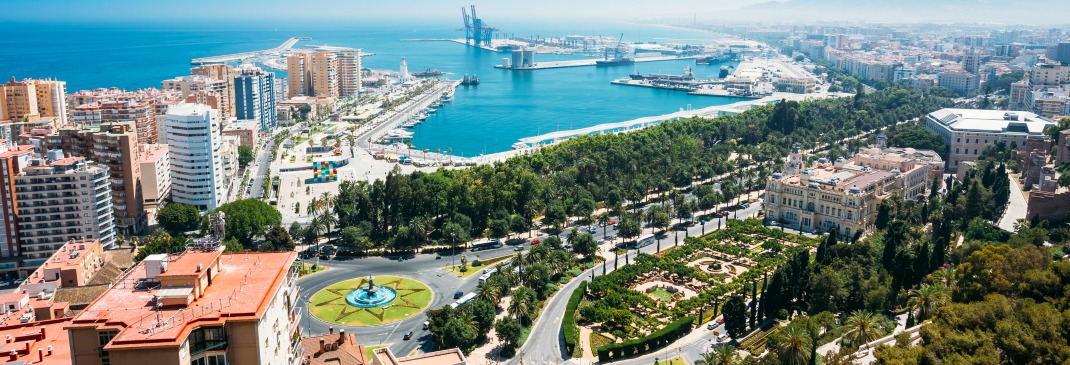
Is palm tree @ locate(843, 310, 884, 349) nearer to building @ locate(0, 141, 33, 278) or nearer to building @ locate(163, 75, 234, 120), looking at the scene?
building @ locate(0, 141, 33, 278)

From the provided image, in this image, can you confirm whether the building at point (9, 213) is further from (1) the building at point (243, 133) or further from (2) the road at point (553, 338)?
(1) the building at point (243, 133)

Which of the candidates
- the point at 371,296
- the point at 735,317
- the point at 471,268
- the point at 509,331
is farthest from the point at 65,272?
the point at 735,317

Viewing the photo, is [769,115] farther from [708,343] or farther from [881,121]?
[708,343]

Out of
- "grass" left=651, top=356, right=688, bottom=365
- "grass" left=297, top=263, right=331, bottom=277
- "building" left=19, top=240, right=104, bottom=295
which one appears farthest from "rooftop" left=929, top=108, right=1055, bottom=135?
"building" left=19, top=240, right=104, bottom=295

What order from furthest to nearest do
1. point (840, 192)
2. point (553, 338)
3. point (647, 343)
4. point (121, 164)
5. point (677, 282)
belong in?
point (840, 192), point (121, 164), point (677, 282), point (553, 338), point (647, 343)

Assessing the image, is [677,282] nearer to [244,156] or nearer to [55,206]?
[55,206]

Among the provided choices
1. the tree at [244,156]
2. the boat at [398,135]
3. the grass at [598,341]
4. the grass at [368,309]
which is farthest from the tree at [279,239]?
the boat at [398,135]
